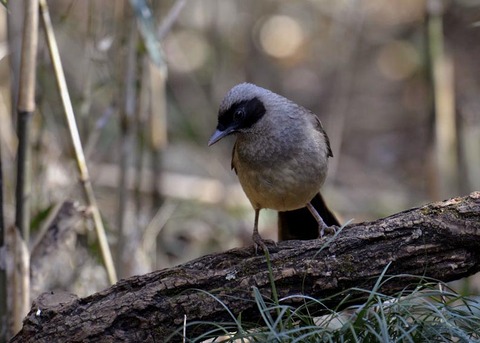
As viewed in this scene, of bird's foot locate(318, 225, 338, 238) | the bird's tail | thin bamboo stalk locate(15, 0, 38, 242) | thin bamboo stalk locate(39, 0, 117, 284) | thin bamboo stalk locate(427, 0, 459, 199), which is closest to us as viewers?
thin bamboo stalk locate(15, 0, 38, 242)

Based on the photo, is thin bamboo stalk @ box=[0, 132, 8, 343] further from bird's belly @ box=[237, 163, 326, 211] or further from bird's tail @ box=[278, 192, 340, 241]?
bird's tail @ box=[278, 192, 340, 241]

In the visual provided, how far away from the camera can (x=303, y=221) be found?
4184mm

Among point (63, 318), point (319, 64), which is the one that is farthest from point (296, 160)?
point (319, 64)

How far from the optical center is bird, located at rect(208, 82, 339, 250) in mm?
3688

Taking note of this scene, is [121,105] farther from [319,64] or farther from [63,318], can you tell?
[319,64]

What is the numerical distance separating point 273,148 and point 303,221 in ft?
1.98

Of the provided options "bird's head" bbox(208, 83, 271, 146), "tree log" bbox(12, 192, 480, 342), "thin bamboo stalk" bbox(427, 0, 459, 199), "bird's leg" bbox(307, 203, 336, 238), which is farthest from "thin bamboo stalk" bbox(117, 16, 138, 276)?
"thin bamboo stalk" bbox(427, 0, 459, 199)

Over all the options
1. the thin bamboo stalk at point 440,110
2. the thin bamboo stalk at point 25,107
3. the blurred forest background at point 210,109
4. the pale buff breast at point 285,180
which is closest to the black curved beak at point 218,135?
the pale buff breast at point 285,180

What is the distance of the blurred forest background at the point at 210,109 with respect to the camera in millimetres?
4461

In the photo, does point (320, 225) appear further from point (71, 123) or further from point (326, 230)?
point (71, 123)

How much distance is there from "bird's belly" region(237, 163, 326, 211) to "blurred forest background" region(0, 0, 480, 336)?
0.77 m

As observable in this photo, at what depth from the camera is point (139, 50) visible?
443 centimetres

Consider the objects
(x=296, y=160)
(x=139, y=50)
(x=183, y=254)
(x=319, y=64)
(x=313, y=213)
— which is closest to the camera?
(x=296, y=160)

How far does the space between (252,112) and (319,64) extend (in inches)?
252
